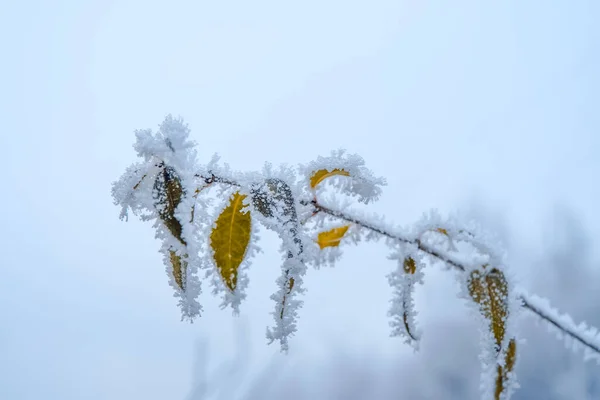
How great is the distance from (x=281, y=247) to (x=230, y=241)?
9cm

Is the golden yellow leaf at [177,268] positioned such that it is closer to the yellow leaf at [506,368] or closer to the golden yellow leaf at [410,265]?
the golden yellow leaf at [410,265]

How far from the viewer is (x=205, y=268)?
30.1 inches

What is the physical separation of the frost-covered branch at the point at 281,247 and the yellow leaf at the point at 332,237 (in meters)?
0.09

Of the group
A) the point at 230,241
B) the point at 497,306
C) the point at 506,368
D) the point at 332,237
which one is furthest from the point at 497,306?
the point at 230,241

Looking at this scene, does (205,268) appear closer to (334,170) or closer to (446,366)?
(334,170)

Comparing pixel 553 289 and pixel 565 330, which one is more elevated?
pixel 553 289

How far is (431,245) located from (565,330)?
29 cm

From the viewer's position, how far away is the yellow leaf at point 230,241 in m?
0.74

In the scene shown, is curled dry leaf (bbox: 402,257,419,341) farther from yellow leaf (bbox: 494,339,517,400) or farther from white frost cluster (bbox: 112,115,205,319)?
white frost cluster (bbox: 112,115,205,319)

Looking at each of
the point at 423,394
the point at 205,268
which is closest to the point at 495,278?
the point at 205,268

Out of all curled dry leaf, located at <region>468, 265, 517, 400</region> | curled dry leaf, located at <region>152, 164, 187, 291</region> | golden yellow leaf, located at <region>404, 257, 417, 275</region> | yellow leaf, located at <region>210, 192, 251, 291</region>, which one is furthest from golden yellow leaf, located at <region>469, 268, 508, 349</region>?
curled dry leaf, located at <region>152, 164, 187, 291</region>

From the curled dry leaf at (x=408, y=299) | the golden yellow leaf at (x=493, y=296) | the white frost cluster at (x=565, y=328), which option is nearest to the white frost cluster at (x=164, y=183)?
the curled dry leaf at (x=408, y=299)

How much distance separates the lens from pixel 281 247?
2.56 ft

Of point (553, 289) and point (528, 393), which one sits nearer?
point (553, 289)
